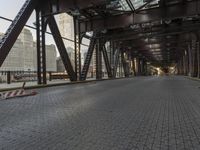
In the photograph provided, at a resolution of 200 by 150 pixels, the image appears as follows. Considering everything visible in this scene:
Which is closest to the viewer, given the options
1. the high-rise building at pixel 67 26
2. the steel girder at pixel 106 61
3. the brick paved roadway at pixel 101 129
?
the brick paved roadway at pixel 101 129

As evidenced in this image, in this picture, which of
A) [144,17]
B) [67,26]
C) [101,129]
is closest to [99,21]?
[67,26]

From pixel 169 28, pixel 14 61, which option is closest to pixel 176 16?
pixel 169 28

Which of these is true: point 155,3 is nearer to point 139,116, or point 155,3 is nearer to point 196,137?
point 139,116

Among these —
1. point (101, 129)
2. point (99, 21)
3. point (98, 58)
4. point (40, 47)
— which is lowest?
point (101, 129)

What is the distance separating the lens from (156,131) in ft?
12.0

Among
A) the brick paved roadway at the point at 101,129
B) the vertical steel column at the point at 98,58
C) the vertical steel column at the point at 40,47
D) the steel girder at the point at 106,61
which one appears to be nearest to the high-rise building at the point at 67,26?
the vertical steel column at the point at 98,58

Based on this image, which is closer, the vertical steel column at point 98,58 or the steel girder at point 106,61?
the vertical steel column at point 98,58

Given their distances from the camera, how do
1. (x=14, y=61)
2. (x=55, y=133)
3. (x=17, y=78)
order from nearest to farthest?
(x=55, y=133), (x=14, y=61), (x=17, y=78)

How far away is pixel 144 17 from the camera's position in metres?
18.2

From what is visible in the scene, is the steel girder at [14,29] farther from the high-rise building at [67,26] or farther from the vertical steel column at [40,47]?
the high-rise building at [67,26]

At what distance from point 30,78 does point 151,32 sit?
12.8 m

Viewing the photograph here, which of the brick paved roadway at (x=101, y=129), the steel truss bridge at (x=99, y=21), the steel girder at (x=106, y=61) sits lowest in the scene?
the brick paved roadway at (x=101, y=129)

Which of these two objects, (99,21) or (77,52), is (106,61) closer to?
(99,21)

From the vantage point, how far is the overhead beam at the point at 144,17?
16305mm
